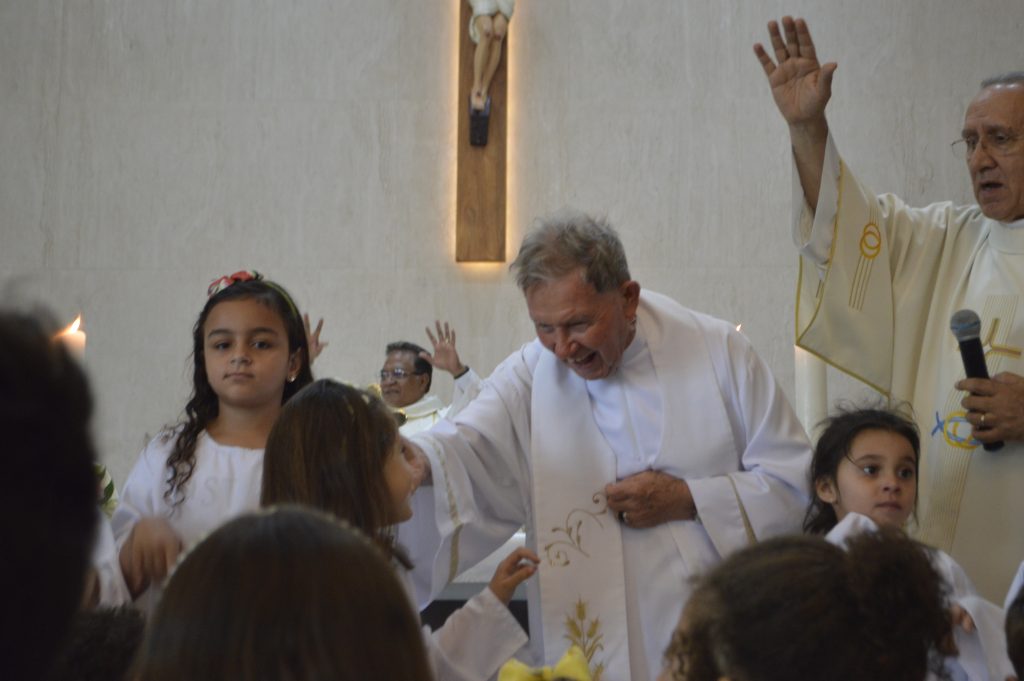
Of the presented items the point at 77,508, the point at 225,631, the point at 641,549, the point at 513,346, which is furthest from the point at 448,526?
the point at 513,346

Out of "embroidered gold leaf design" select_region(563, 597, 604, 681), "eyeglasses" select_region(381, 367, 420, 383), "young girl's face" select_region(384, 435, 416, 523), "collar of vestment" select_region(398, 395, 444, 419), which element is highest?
"young girl's face" select_region(384, 435, 416, 523)

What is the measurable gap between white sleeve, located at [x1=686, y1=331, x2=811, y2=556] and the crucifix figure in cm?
407

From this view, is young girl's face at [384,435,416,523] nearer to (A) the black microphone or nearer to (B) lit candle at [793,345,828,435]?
(A) the black microphone

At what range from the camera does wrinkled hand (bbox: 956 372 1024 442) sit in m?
3.09

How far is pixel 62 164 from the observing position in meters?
7.48

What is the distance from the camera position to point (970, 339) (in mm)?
2965

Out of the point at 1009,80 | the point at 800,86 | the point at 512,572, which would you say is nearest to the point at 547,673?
the point at 512,572

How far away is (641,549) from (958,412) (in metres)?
1.01

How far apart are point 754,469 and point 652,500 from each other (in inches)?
12.1

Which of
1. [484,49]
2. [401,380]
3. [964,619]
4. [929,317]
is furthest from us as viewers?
[484,49]

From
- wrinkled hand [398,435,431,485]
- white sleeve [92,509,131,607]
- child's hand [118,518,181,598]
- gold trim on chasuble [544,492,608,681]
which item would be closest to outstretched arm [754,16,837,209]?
gold trim on chasuble [544,492,608,681]

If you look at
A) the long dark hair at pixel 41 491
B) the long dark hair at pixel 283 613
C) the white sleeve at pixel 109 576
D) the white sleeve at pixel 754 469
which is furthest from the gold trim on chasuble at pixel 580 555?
the long dark hair at pixel 41 491

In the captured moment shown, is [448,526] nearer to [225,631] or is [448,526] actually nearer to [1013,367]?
[1013,367]

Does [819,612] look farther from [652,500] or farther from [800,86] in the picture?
[800,86]
